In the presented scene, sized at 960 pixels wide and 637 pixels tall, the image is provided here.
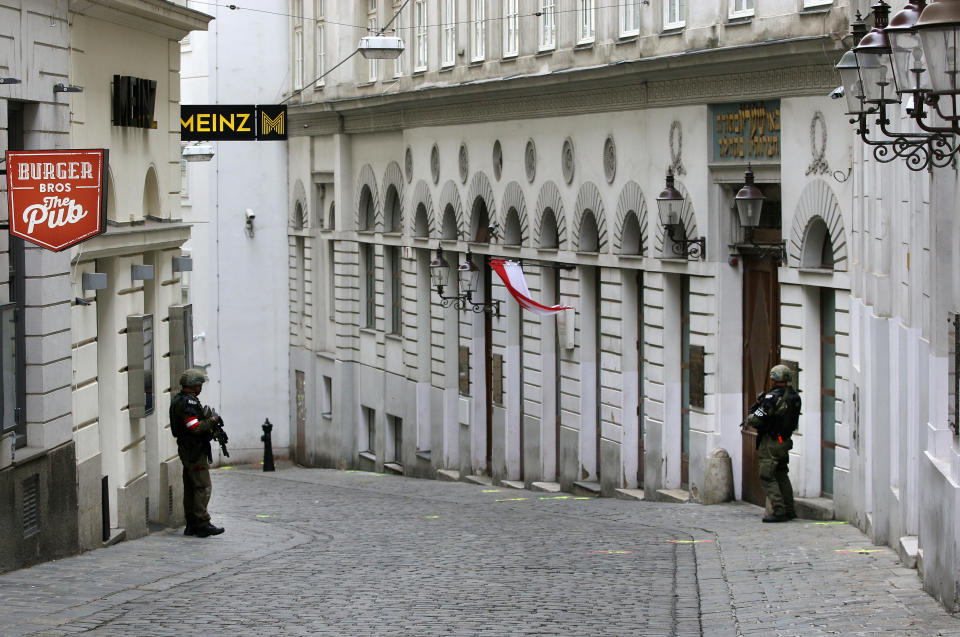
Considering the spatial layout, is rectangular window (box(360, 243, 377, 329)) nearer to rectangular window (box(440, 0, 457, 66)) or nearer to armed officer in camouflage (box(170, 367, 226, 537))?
rectangular window (box(440, 0, 457, 66))

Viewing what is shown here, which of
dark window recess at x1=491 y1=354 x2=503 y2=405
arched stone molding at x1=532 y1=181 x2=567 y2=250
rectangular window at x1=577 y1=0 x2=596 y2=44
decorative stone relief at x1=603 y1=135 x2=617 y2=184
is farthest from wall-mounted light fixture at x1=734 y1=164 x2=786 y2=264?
dark window recess at x1=491 y1=354 x2=503 y2=405

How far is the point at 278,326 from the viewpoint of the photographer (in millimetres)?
43438

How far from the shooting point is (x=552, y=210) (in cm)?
2909

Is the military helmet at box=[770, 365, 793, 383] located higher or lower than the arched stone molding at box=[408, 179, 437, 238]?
lower

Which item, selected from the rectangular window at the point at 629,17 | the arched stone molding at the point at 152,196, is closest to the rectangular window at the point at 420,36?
the rectangular window at the point at 629,17

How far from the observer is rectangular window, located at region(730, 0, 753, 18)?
22.7 m

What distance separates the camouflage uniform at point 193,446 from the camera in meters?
18.3

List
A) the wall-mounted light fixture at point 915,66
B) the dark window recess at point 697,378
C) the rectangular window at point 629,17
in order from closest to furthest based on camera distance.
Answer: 1. the wall-mounted light fixture at point 915,66
2. the dark window recess at point 697,378
3. the rectangular window at point 629,17

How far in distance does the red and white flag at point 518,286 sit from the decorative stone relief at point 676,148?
3.77m

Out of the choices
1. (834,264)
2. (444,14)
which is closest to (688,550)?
(834,264)

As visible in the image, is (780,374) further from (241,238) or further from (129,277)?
(241,238)

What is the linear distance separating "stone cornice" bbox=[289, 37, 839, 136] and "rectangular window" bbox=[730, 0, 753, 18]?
25.2 inches

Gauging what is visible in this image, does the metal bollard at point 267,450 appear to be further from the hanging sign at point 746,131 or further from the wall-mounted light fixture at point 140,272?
the wall-mounted light fixture at point 140,272

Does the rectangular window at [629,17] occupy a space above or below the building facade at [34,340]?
above
